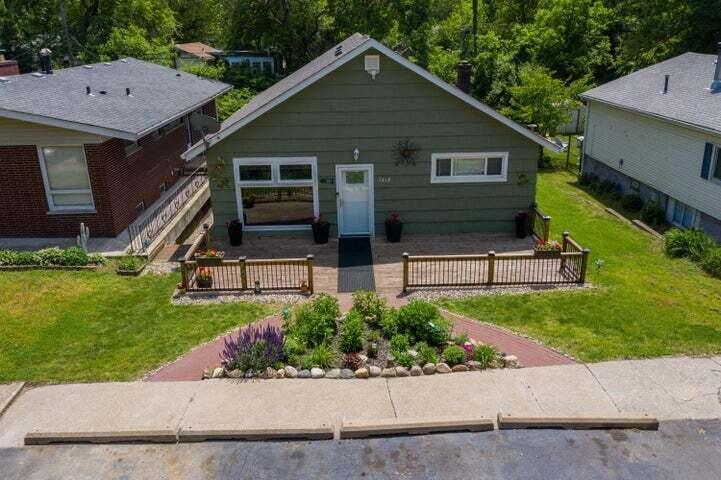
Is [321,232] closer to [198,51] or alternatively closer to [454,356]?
[454,356]

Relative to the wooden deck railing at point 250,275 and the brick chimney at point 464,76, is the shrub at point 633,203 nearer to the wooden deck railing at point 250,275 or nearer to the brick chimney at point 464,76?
the brick chimney at point 464,76

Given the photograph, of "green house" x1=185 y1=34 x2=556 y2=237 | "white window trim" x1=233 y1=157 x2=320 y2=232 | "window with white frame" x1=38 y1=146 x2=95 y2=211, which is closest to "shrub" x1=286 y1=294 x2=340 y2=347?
"white window trim" x1=233 y1=157 x2=320 y2=232

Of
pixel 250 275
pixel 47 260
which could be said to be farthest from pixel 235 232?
pixel 47 260

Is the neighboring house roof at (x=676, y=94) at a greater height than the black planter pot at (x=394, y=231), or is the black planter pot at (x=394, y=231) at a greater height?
the neighboring house roof at (x=676, y=94)

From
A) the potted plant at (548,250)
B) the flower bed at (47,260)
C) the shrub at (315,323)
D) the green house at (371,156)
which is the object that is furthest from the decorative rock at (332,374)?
the flower bed at (47,260)

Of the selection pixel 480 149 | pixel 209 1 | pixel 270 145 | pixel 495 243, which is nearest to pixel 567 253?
pixel 495 243

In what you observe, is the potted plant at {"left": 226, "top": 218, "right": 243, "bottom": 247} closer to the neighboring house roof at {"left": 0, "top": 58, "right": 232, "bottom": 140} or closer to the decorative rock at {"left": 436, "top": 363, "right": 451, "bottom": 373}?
the neighboring house roof at {"left": 0, "top": 58, "right": 232, "bottom": 140}
